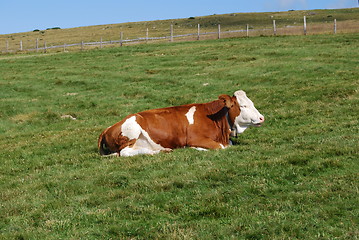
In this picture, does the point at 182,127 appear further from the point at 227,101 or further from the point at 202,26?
the point at 202,26

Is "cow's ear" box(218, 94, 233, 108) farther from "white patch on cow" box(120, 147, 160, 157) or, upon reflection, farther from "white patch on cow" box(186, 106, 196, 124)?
"white patch on cow" box(120, 147, 160, 157)

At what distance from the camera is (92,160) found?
40.5ft

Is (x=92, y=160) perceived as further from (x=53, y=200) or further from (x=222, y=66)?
(x=222, y=66)

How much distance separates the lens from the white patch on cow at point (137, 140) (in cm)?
1209

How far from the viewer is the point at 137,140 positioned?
1230cm

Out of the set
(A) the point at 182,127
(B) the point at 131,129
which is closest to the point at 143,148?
(B) the point at 131,129

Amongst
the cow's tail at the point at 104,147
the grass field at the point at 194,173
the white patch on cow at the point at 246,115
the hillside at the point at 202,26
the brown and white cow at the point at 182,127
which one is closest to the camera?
the grass field at the point at 194,173

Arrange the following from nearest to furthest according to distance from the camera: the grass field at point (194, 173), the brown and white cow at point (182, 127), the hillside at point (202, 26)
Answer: the grass field at point (194, 173), the brown and white cow at point (182, 127), the hillside at point (202, 26)

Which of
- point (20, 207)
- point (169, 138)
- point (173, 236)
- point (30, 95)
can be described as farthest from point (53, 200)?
point (30, 95)

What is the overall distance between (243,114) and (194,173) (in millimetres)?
3288

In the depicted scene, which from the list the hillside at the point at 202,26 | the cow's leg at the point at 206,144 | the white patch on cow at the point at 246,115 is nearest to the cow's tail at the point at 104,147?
the cow's leg at the point at 206,144

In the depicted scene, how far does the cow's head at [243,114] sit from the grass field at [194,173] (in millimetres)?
637

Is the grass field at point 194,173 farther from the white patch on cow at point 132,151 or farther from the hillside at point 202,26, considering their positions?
the hillside at point 202,26

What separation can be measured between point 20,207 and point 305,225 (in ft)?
16.4
